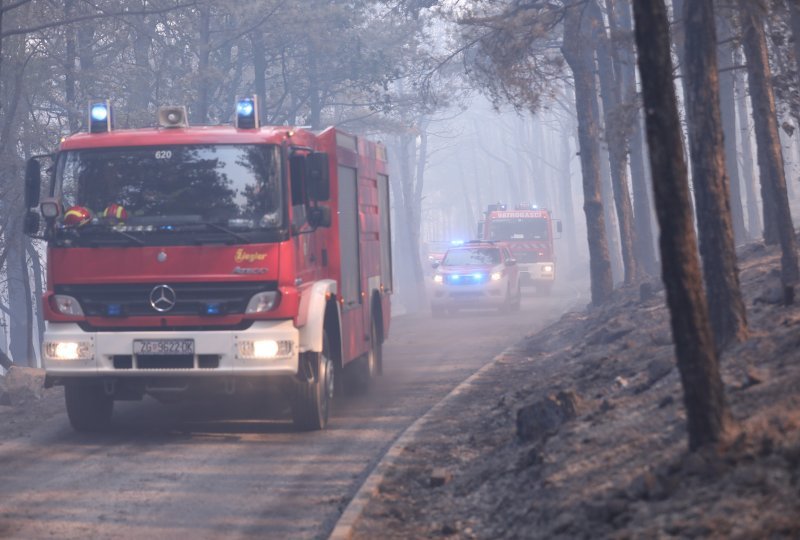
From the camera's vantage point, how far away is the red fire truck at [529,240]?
1668 inches

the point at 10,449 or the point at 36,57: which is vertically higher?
the point at 36,57

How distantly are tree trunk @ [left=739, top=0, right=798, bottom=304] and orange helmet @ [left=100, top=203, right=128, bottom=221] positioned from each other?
290 inches

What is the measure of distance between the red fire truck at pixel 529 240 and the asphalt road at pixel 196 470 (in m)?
26.4

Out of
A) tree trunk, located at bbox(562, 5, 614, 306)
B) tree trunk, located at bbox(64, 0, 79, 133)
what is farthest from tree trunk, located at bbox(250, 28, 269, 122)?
tree trunk, located at bbox(562, 5, 614, 306)

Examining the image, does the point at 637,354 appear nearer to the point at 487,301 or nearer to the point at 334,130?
the point at 334,130

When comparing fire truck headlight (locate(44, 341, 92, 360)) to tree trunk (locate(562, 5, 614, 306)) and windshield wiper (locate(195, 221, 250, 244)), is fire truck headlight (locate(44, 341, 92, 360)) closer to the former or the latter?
windshield wiper (locate(195, 221, 250, 244))

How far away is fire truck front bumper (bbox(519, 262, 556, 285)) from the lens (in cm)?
4238

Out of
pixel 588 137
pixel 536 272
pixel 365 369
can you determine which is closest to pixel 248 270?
pixel 365 369

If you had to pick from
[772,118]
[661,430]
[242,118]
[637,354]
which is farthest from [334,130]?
[661,430]

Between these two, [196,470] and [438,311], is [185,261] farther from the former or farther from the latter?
[438,311]

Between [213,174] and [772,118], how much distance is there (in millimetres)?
7277

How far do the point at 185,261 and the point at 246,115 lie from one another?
71.8 inches

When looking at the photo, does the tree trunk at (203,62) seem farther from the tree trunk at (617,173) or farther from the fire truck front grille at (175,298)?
the fire truck front grille at (175,298)

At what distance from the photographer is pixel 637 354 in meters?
12.4
